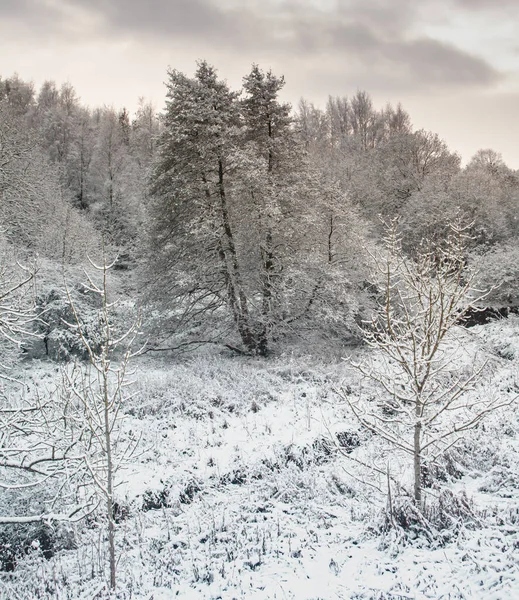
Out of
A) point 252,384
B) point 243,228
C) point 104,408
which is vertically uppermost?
point 243,228

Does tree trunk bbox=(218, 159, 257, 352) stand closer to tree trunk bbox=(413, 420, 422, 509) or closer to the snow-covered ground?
the snow-covered ground

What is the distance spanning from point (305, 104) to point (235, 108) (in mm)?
56142

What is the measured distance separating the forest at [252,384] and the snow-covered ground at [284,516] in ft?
0.12

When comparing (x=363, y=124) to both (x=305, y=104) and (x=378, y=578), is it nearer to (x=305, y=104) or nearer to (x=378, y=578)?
(x=305, y=104)

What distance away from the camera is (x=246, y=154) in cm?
1431

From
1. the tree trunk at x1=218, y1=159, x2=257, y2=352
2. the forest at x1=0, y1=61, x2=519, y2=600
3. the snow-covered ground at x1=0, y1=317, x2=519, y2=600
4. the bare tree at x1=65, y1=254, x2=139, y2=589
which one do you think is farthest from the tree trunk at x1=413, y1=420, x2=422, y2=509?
the tree trunk at x1=218, y1=159, x2=257, y2=352

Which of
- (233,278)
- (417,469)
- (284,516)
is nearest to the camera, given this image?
(417,469)

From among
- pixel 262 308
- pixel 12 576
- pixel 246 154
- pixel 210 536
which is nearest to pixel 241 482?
pixel 210 536

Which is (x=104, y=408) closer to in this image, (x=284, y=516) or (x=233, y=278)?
(x=284, y=516)

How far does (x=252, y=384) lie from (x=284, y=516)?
6.09 m

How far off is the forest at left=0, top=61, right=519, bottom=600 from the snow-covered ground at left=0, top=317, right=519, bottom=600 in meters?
0.04

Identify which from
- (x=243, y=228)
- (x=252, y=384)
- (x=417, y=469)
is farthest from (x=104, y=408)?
(x=243, y=228)

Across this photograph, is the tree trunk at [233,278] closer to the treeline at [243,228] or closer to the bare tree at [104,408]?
the treeline at [243,228]

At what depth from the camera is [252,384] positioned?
12406 mm
